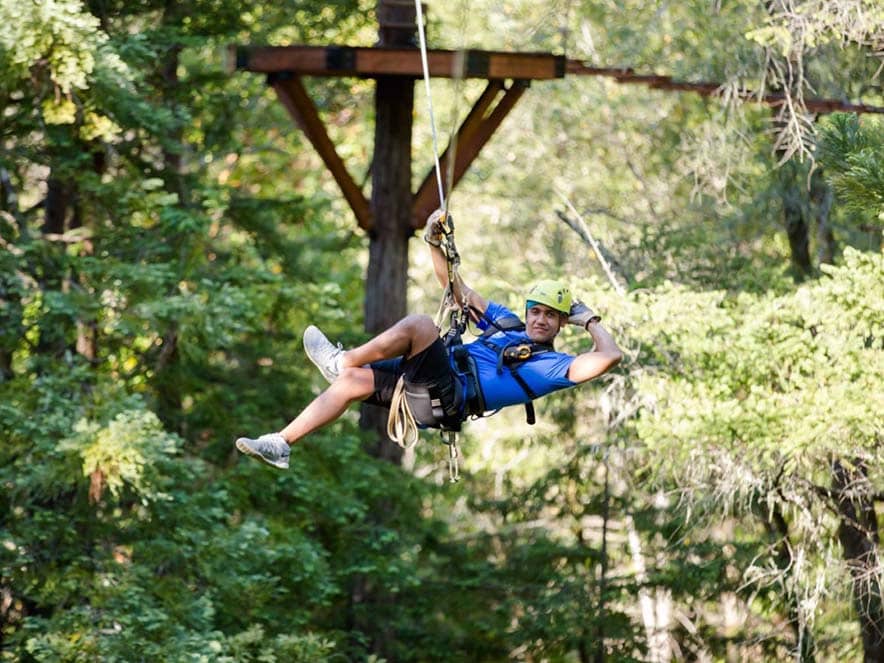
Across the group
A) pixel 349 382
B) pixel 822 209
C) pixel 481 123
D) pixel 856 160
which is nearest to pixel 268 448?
pixel 349 382

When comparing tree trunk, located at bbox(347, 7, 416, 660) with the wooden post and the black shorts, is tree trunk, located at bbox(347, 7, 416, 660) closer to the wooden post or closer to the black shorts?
the wooden post

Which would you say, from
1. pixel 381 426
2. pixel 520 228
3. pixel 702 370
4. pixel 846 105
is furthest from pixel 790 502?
pixel 520 228

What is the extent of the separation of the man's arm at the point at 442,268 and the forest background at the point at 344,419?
2314 millimetres

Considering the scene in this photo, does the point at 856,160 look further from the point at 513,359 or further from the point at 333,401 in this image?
the point at 333,401

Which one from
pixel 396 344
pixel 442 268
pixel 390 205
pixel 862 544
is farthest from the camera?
pixel 390 205

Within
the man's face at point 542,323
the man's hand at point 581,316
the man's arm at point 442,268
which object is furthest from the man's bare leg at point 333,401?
the man's hand at point 581,316

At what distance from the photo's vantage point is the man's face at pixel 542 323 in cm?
737

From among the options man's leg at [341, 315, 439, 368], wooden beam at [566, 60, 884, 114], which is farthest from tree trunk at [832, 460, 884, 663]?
man's leg at [341, 315, 439, 368]

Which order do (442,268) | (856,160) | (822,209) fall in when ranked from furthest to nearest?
(822,209)
(856,160)
(442,268)

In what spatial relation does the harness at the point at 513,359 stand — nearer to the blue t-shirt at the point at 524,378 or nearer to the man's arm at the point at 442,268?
the blue t-shirt at the point at 524,378

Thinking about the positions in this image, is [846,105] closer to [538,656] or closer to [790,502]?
[790,502]

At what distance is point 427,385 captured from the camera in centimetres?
698

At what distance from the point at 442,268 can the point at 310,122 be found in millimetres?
4020

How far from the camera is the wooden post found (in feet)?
38.8
